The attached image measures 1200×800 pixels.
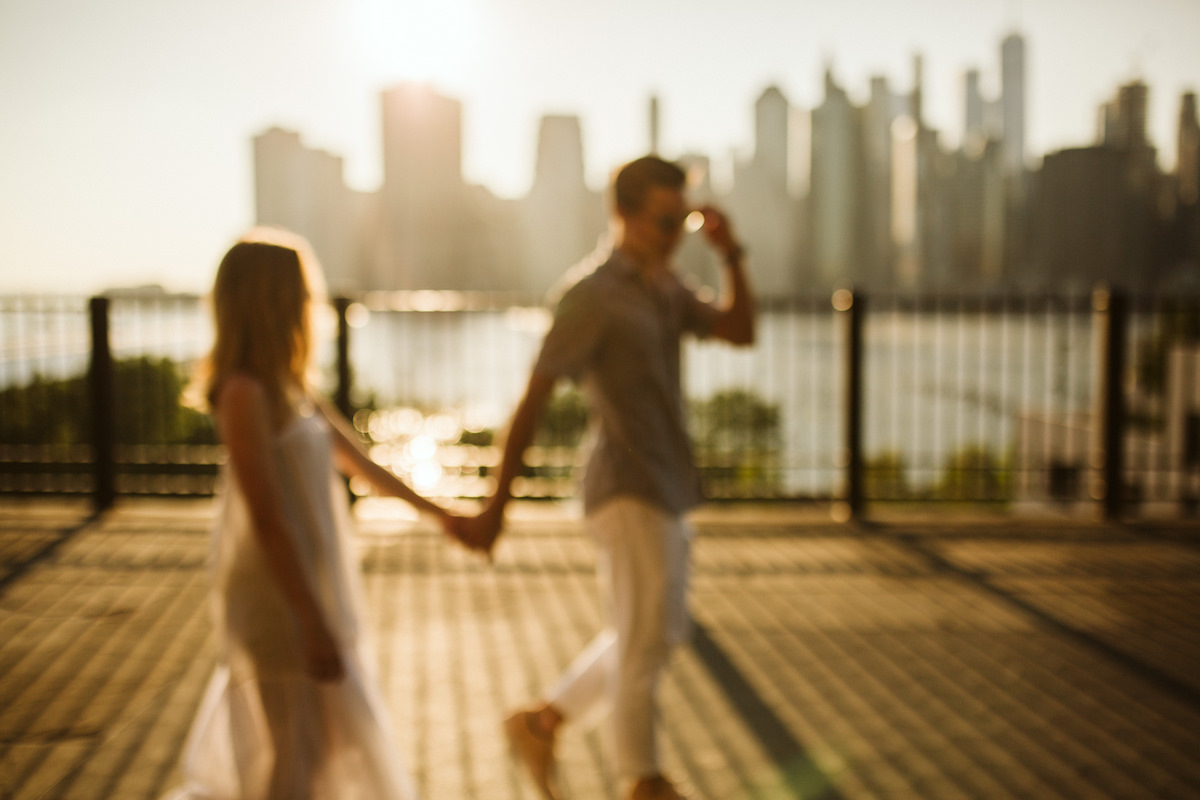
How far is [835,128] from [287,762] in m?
52.8

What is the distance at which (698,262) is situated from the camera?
1245 centimetres

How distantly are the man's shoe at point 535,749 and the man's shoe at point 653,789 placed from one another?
30 cm

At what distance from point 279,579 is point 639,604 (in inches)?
39.4

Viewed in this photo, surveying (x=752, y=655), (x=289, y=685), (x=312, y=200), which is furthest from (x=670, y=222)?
(x=312, y=200)

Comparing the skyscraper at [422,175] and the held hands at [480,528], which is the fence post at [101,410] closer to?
the held hands at [480,528]

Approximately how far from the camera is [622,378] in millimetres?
2820

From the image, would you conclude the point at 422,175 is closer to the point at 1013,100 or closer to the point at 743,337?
the point at 743,337

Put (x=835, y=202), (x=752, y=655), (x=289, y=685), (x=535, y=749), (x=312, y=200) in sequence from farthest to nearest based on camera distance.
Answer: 1. (x=835, y=202)
2. (x=312, y=200)
3. (x=752, y=655)
4. (x=535, y=749)
5. (x=289, y=685)

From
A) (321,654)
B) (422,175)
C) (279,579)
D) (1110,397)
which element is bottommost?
(321,654)

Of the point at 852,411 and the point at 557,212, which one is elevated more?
the point at 557,212

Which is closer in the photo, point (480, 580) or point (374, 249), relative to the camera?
point (480, 580)

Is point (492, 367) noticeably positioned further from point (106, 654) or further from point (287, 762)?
point (287, 762)

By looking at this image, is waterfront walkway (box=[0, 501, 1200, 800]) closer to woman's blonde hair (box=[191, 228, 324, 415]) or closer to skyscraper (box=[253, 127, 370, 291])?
woman's blonde hair (box=[191, 228, 324, 415])

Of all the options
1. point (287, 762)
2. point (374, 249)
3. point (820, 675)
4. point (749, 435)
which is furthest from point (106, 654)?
point (374, 249)
